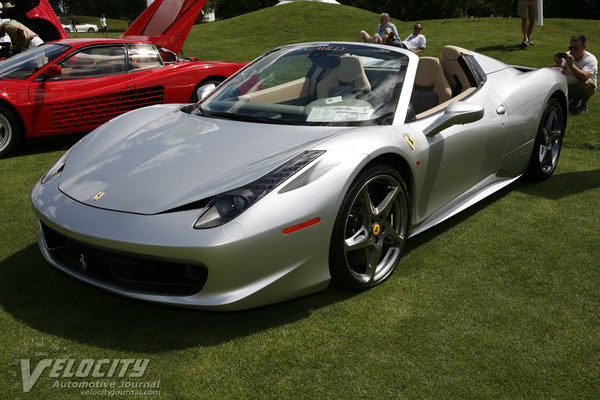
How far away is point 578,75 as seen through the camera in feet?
24.6

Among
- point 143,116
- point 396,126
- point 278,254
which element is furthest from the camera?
point 143,116

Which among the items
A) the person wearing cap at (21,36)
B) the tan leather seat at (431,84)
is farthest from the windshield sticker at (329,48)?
the person wearing cap at (21,36)

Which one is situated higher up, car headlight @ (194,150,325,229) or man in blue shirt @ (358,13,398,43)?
car headlight @ (194,150,325,229)

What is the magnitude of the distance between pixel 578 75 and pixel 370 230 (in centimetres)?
582

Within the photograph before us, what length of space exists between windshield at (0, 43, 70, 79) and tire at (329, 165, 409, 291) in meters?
4.86

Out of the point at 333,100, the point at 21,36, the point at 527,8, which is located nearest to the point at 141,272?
the point at 333,100

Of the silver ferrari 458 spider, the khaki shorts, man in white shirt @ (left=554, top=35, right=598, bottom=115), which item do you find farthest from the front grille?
the khaki shorts

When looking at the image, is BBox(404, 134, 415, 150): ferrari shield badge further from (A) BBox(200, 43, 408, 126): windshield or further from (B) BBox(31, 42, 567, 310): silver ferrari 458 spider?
(A) BBox(200, 43, 408, 126): windshield

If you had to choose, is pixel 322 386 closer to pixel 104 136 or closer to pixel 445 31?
pixel 104 136

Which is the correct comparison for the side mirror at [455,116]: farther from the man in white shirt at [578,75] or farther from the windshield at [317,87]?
the man in white shirt at [578,75]

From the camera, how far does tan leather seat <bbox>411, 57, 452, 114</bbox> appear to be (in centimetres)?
423

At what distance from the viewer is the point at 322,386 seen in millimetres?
2330

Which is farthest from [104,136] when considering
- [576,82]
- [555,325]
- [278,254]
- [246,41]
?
[246,41]

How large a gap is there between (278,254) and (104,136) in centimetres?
164
